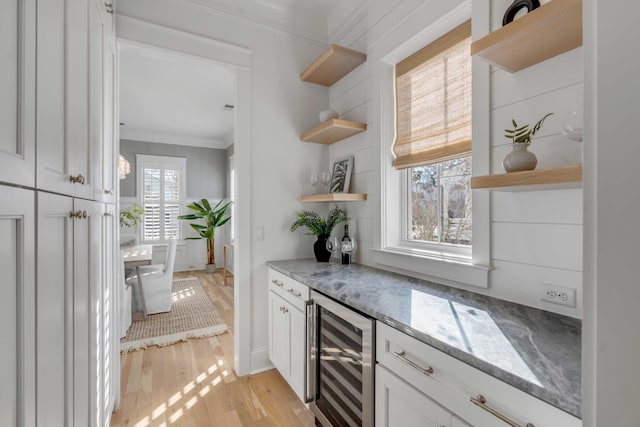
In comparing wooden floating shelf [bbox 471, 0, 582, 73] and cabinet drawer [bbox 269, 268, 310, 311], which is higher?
wooden floating shelf [bbox 471, 0, 582, 73]

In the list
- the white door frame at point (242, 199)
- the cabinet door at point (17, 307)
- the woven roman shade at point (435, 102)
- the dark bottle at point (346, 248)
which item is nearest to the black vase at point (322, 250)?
the dark bottle at point (346, 248)

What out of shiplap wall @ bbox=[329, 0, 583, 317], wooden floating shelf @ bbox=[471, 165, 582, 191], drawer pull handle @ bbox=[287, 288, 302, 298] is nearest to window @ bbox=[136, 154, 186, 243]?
drawer pull handle @ bbox=[287, 288, 302, 298]

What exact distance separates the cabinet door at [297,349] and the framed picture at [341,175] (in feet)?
3.31

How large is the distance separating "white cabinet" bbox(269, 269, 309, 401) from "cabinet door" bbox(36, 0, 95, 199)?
4.09ft

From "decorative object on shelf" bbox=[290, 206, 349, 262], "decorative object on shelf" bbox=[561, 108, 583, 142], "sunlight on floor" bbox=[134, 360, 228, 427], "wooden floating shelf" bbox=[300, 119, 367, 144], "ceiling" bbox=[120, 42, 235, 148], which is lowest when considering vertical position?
"sunlight on floor" bbox=[134, 360, 228, 427]

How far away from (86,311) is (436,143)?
194cm

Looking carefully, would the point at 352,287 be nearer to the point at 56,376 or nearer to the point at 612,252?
the point at 56,376

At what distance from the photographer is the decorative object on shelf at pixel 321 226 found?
7.95 ft

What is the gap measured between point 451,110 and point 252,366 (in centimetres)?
234

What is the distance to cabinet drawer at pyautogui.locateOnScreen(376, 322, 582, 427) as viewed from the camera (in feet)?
2.44

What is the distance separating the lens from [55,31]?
35.0 inches

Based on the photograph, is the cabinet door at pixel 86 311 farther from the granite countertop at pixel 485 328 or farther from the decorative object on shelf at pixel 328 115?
the decorative object on shelf at pixel 328 115

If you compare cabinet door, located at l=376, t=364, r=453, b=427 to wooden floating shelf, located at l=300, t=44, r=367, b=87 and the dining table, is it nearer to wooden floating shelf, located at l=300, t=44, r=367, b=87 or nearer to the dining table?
wooden floating shelf, located at l=300, t=44, r=367, b=87

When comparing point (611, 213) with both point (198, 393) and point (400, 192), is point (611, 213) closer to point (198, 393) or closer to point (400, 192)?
point (400, 192)
